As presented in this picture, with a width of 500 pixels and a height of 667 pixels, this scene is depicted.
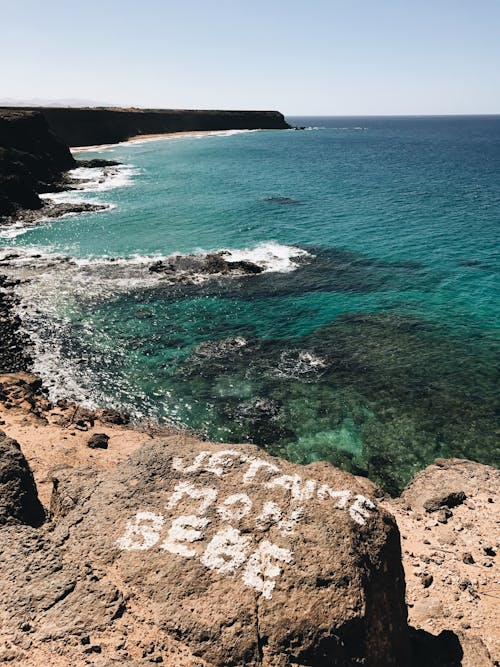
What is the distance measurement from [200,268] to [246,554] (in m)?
38.1

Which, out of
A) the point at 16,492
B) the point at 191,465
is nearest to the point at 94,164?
the point at 16,492

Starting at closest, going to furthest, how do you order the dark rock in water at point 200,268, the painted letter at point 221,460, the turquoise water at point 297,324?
the painted letter at point 221,460 → the turquoise water at point 297,324 → the dark rock in water at point 200,268

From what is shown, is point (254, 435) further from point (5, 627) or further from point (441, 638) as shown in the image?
point (5, 627)

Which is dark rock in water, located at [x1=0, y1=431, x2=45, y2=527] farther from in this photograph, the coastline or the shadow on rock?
the coastline

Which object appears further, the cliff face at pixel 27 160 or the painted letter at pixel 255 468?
the cliff face at pixel 27 160

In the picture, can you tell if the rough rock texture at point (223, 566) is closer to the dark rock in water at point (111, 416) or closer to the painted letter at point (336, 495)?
the painted letter at point (336, 495)

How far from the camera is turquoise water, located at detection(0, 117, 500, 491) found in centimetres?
2520

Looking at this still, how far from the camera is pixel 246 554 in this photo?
991 cm

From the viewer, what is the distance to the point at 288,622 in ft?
29.4

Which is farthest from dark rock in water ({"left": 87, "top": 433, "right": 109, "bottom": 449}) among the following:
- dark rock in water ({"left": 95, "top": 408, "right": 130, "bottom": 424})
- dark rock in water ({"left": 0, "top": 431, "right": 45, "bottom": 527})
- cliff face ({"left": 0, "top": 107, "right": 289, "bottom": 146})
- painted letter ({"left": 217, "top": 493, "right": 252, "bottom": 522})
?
cliff face ({"left": 0, "top": 107, "right": 289, "bottom": 146})

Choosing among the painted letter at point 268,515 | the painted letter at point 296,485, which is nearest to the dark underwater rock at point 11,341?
the painted letter at point 296,485

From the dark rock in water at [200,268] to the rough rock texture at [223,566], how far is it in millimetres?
33164

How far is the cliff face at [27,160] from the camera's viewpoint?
6569cm

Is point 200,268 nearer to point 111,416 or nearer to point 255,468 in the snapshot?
point 111,416
